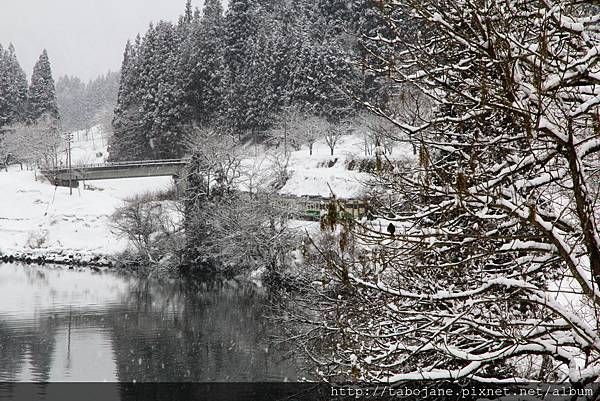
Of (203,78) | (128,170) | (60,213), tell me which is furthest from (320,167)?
(60,213)

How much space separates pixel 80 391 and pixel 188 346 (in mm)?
4962

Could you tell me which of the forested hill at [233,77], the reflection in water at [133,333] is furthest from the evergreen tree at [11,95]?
the reflection in water at [133,333]

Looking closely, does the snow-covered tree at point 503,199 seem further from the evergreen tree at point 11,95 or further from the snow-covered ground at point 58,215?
the evergreen tree at point 11,95

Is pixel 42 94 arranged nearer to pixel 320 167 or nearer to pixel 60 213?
pixel 60 213

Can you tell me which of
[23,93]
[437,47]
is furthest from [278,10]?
[437,47]

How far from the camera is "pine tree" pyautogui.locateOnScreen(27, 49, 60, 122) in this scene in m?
76.6

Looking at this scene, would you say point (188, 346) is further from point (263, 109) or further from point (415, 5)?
point (263, 109)

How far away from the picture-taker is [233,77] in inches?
2474

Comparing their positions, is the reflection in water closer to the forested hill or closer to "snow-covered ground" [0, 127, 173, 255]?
"snow-covered ground" [0, 127, 173, 255]

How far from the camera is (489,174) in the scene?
197 inches

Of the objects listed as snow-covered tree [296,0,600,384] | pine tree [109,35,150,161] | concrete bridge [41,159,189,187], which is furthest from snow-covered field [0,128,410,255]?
snow-covered tree [296,0,600,384]

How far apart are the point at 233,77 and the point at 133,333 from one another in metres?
43.0

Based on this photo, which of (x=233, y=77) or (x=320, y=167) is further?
(x=233, y=77)

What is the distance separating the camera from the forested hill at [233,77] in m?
57.2
